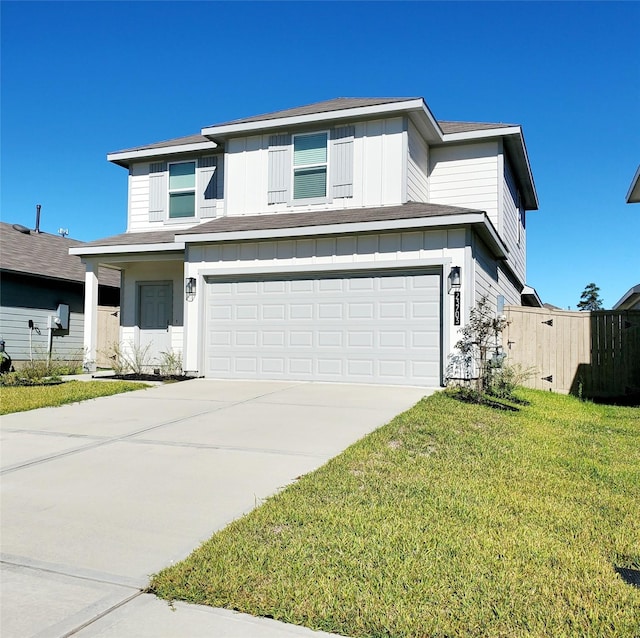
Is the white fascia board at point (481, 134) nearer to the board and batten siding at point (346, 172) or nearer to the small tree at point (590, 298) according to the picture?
the board and batten siding at point (346, 172)

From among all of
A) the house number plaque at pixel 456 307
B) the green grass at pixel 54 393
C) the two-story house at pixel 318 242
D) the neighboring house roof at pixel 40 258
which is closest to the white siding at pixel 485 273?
the two-story house at pixel 318 242

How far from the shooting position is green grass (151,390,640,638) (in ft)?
8.34

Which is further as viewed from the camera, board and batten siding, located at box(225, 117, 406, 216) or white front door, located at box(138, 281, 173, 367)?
white front door, located at box(138, 281, 173, 367)

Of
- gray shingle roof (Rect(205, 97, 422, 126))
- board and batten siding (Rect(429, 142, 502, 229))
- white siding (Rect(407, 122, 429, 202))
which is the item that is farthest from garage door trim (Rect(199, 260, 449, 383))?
board and batten siding (Rect(429, 142, 502, 229))

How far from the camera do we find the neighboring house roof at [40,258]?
1656 cm

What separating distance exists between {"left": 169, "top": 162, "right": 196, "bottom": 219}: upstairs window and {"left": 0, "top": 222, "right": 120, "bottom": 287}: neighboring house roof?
12.5 feet

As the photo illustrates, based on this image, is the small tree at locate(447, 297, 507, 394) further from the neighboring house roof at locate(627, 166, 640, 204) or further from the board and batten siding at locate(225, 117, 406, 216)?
the neighboring house roof at locate(627, 166, 640, 204)

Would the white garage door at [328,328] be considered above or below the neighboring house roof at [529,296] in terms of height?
below

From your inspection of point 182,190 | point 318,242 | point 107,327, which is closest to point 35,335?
point 107,327

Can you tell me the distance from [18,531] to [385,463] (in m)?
2.97

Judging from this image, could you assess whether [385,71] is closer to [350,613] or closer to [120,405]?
[120,405]

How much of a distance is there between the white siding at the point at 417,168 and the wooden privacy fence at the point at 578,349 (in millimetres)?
3408

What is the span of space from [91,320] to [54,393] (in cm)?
450

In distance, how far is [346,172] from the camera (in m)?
12.2
